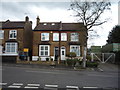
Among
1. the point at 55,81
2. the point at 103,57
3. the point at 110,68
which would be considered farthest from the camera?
the point at 103,57

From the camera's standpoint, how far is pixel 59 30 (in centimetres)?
3048

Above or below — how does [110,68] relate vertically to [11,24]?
below

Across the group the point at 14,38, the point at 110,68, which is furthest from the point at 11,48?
the point at 110,68

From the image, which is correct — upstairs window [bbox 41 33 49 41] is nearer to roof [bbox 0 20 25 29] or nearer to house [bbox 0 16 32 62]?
house [bbox 0 16 32 62]

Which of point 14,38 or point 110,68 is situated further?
point 14,38

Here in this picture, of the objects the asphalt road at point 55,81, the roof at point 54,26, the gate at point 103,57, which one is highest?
the roof at point 54,26

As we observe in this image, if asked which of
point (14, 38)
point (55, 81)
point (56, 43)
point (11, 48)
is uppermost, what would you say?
point (14, 38)

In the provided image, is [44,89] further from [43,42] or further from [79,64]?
[43,42]

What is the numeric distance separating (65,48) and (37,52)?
5593 mm

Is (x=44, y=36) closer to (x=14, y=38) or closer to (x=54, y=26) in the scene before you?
(x=54, y=26)

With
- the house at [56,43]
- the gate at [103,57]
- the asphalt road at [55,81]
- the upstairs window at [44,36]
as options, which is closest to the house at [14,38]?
the house at [56,43]

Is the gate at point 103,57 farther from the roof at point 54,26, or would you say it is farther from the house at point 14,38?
the house at point 14,38

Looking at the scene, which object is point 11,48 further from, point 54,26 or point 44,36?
point 54,26

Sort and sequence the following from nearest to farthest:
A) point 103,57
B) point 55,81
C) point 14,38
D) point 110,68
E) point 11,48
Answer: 1. point 55,81
2. point 110,68
3. point 11,48
4. point 14,38
5. point 103,57
